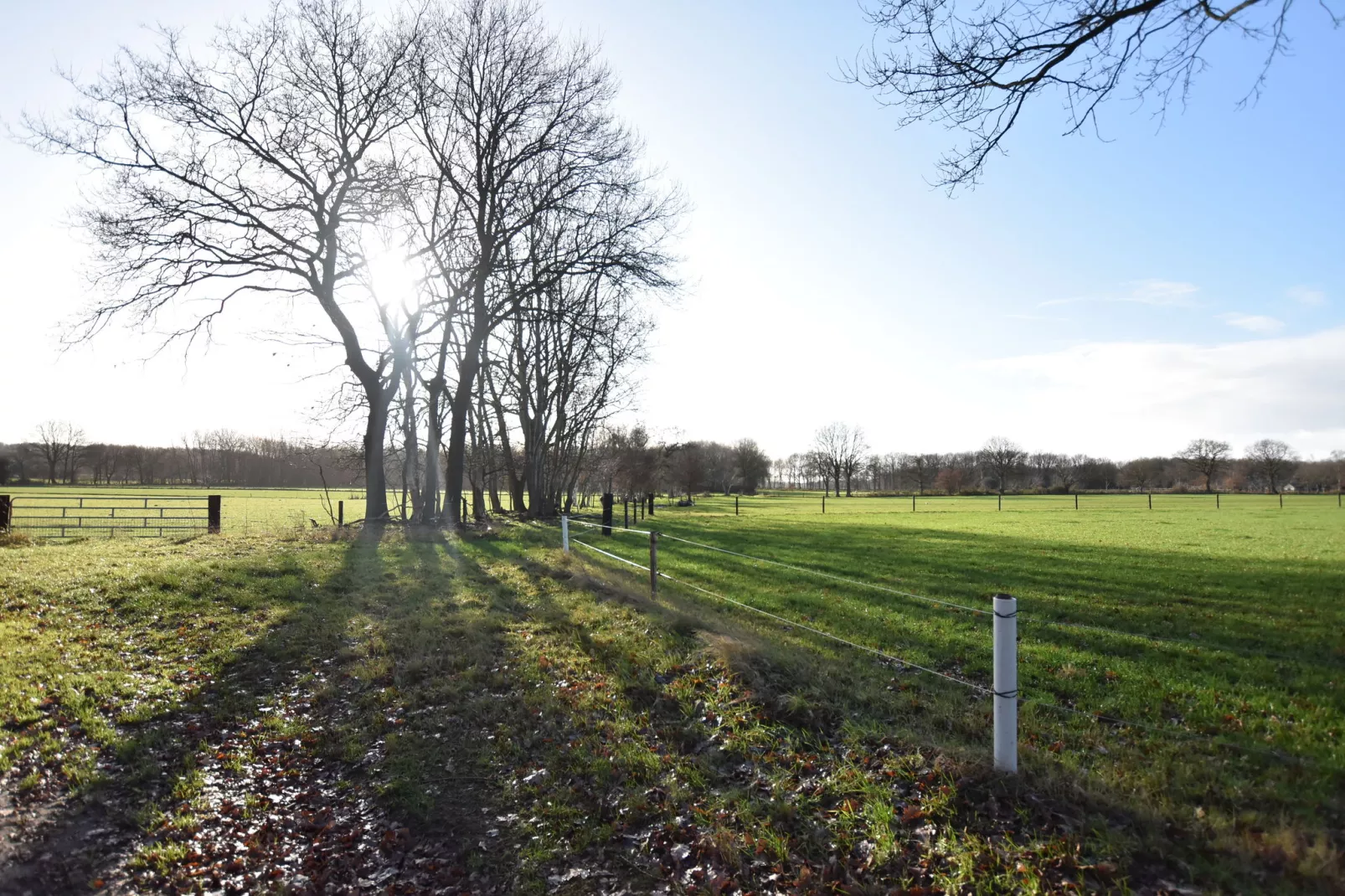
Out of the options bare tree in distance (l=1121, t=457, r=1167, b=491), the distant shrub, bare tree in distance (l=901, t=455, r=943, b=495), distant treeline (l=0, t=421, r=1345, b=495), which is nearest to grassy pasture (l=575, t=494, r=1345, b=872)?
the distant shrub

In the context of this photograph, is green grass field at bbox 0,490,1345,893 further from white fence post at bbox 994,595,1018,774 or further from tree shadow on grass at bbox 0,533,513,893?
white fence post at bbox 994,595,1018,774

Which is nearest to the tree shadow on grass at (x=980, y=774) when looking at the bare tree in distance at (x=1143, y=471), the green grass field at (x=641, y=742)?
the green grass field at (x=641, y=742)

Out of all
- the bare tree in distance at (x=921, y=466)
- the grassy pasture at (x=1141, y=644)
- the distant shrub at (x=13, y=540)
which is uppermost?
the bare tree in distance at (x=921, y=466)

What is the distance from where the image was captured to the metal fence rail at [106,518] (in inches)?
788

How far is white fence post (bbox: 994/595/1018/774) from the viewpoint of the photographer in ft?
14.3

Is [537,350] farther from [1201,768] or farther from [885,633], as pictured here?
[1201,768]

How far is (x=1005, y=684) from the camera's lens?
4.39 metres

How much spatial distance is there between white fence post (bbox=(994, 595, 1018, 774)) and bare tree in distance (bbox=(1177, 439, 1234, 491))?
364 feet

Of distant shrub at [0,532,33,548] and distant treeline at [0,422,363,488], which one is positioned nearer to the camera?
distant shrub at [0,532,33,548]

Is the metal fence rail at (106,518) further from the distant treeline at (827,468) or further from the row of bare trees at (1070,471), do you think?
the row of bare trees at (1070,471)

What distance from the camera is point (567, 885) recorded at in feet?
13.1

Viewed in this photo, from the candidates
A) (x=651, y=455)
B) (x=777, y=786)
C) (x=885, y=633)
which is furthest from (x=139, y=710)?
(x=651, y=455)

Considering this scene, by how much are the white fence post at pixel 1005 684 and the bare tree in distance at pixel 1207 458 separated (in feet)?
364

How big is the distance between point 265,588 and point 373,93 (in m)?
15.0
